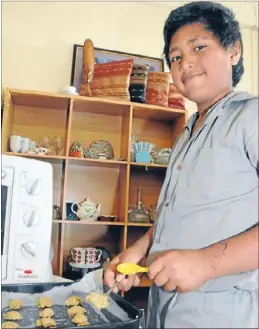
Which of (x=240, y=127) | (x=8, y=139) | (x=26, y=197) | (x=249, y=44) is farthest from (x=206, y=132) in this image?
(x=8, y=139)

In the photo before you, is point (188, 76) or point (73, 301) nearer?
point (188, 76)

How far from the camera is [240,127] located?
0.34 meters

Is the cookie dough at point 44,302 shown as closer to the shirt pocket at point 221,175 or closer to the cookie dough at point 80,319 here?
the cookie dough at point 80,319

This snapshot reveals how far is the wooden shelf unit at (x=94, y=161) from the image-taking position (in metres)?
1.28

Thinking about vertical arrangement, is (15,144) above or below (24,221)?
above

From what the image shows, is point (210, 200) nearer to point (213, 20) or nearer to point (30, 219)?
point (213, 20)

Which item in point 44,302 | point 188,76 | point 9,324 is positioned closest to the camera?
point 188,76

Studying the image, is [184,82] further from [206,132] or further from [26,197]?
[26,197]

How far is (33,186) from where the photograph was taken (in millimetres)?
806

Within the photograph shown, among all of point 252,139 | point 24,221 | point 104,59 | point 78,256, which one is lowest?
point 78,256

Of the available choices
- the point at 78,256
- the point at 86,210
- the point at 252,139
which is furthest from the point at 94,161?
the point at 252,139

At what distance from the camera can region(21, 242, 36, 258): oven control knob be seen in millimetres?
766

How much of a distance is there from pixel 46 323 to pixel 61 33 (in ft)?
3.73

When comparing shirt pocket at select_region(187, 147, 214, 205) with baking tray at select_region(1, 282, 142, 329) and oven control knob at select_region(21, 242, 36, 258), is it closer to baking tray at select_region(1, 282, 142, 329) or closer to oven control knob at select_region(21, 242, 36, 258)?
baking tray at select_region(1, 282, 142, 329)
